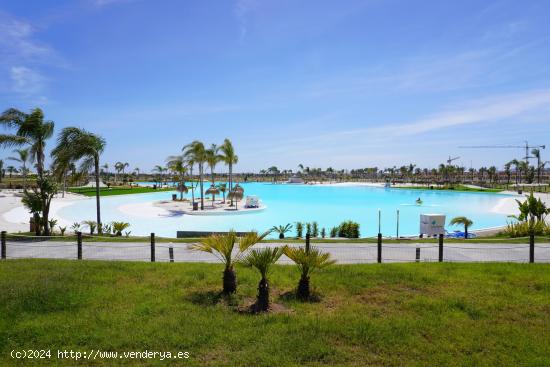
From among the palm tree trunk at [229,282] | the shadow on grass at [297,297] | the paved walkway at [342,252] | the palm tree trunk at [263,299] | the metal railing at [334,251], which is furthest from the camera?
the paved walkway at [342,252]

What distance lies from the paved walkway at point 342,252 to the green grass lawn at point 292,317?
2440mm

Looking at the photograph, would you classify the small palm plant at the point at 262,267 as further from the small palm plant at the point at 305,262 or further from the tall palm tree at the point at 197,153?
the tall palm tree at the point at 197,153

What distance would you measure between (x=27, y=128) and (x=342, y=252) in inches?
671

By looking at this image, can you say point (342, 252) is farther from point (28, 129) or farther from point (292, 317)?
point (28, 129)

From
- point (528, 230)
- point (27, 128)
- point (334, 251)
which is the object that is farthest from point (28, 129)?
point (528, 230)

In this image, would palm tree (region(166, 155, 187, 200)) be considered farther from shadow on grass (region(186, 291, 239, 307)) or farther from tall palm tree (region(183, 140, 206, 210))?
shadow on grass (region(186, 291, 239, 307))

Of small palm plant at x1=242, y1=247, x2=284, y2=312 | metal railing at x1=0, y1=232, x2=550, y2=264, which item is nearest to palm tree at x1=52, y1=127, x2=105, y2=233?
metal railing at x1=0, y1=232, x2=550, y2=264

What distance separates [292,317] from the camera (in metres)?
6.70

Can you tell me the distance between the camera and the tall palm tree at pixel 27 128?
61.4 ft

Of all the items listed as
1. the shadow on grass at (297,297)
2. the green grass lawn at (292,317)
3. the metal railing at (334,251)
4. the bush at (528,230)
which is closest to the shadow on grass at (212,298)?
the green grass lawn at (292,317)

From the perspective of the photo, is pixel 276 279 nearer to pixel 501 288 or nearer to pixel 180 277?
pixel 180 277

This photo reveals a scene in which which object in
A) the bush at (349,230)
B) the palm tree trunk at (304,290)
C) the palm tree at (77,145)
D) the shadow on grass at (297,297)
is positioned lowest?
the bush at (349,230)

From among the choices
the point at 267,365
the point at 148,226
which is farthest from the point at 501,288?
the point at 148,226

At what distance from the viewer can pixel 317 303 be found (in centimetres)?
757
